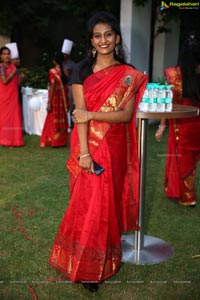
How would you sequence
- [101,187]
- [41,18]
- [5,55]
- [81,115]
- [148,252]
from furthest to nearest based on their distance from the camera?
[41,18], [5,55], [148,252], [101,187], [81,115]

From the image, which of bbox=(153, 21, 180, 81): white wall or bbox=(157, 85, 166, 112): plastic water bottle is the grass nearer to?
bbox=(157, 85, 166, 112): plastic water bottle

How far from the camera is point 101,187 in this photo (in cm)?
243

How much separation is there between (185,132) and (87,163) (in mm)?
1884

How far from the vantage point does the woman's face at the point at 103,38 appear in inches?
92.4

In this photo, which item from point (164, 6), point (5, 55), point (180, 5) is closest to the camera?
point (5, 55)

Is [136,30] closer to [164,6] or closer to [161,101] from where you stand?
[164,6]

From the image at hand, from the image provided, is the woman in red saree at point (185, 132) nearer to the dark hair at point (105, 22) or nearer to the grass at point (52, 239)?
the grass at point (52, 239)

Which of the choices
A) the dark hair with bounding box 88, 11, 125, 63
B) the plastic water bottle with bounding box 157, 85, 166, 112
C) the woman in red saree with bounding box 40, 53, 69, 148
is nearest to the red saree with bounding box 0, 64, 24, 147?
the woman in red saree with bounding box 40, 53, 69, 148

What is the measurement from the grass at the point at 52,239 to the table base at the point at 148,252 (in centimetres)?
7

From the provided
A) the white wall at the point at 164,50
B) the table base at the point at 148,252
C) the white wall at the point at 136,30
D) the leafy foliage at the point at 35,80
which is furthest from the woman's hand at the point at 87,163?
the white wall at the point at 164,50

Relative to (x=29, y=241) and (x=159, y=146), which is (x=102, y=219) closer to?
(x=29, y=241)

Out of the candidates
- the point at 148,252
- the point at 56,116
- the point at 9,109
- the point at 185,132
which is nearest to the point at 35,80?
the point at 9,109

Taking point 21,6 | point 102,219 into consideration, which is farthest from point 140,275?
point 21,6

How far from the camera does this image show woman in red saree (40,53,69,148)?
6.77 m
